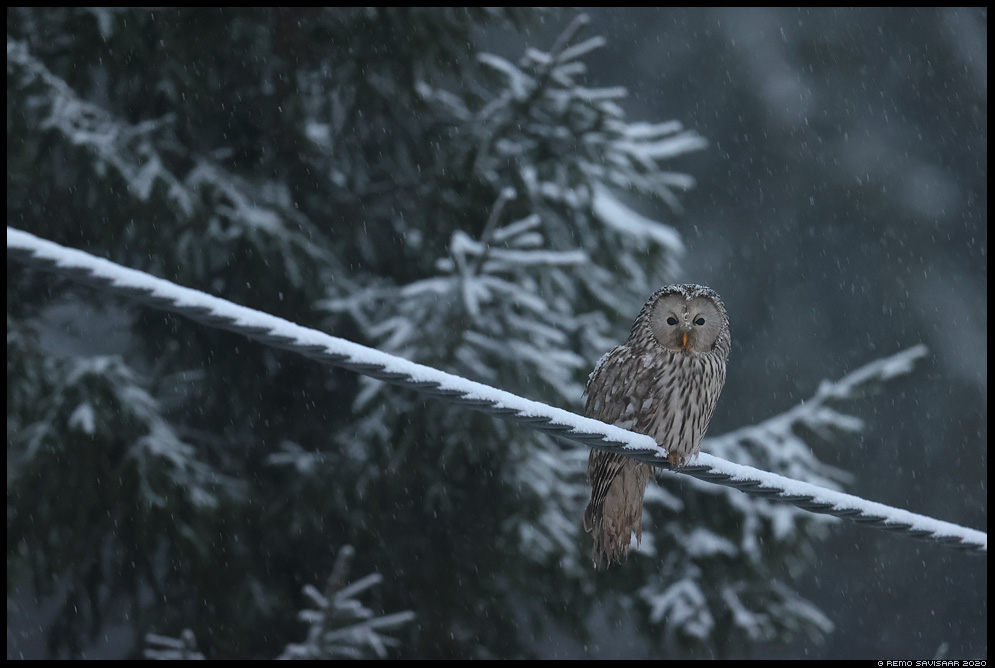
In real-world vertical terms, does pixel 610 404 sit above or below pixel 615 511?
above

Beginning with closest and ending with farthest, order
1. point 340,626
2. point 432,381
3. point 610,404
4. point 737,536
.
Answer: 1. point 432,381
2. point 610,404
3. point 340,626
4. point 737,536

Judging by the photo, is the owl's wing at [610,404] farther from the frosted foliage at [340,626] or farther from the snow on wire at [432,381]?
the frosted foliage at [340,626]

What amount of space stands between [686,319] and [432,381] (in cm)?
163

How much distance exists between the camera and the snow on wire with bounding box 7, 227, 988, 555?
187 cm

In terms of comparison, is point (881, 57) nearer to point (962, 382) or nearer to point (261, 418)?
point (962, 382)

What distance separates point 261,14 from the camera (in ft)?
18.9

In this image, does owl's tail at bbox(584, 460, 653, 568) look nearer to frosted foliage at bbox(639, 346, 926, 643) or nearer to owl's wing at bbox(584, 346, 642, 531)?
owl's wing at bbox(584, 346, 642, 531)

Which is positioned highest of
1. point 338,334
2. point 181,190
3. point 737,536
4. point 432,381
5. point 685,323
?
point 181,190

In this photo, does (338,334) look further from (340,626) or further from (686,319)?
(686,319)

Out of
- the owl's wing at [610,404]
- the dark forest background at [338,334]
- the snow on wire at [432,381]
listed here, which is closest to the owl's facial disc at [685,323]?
the owl's wing at [610,404]

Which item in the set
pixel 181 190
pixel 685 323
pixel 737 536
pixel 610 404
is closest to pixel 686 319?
pixel 685 323

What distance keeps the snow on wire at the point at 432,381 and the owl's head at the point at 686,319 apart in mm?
627

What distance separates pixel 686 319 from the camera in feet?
12.1

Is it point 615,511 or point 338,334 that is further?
point 338,334
